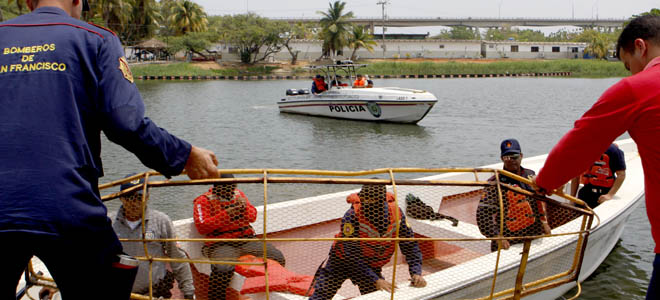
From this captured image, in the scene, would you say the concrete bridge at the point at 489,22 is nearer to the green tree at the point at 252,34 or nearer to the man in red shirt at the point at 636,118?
the green tree at the point at 252,34

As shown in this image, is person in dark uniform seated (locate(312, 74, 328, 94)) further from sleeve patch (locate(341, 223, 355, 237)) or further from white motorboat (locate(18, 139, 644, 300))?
sleeve patch (locate(341, 223, 355, 237))

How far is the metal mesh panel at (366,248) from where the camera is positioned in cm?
372

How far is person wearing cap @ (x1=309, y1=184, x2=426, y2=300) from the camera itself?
403 cm

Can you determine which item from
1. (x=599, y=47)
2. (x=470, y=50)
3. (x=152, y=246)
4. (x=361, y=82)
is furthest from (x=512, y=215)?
(x=470, y=50)

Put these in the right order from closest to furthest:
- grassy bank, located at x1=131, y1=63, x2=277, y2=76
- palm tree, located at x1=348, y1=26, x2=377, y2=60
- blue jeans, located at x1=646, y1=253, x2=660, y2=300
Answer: blue jeans, located at x1=646, y1=253, x2=660, y2=300
grassy bank, located at x1=131, y1=63, x2=277, y2=76
palm tree, located at x1=348, y1=26, x2=377, y2=60

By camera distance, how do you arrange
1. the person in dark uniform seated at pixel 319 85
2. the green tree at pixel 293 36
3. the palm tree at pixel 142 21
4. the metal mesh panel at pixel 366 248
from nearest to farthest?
the metal mesh panel at pixel 366 248 < the person in dark uniform seated at pixel 319 85 < the palm tree at pixel 142 21 < the green tree at pixel 293 36

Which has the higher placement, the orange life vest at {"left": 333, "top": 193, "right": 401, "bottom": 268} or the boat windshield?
the boat windshield

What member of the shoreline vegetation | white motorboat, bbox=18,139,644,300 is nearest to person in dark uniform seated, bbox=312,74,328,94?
white motorboat, bbox=18,139,644,300

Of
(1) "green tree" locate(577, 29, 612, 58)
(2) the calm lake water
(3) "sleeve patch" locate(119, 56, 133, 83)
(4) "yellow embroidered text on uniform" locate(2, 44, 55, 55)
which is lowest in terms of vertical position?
(2) the calm lake water

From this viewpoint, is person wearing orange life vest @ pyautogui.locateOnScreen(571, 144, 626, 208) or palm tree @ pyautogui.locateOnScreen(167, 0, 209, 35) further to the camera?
palm tree @ pyautogui.locateOnScreen(167, 0, 209, 35)

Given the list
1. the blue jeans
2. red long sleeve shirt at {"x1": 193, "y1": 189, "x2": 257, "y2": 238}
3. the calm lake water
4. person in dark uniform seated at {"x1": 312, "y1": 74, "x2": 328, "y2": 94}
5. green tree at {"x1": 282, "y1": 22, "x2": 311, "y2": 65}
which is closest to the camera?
the blue jeans

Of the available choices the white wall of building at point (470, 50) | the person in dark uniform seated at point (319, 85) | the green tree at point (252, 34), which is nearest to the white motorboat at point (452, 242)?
the person in dark uniform seated at point (319, 85)

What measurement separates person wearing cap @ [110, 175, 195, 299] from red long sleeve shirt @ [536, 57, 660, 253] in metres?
2.96

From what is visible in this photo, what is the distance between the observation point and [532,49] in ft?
282
